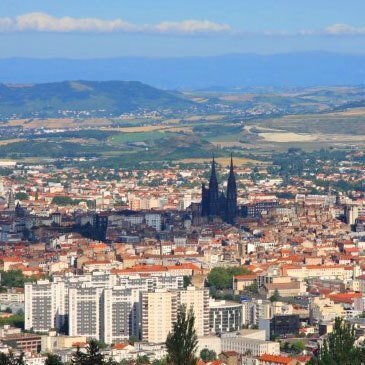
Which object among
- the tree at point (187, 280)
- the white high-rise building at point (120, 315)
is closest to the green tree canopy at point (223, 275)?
the tree at point (187, 280)

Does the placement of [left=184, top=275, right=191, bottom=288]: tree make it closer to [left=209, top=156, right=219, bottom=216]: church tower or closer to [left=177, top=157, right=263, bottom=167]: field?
[left=209, top=156, right=219, bottom=216]: church tower

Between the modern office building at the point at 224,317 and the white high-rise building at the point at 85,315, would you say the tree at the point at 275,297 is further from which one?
the white high-rise building at the point at 85,315

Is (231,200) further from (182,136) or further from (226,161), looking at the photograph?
(182,136)

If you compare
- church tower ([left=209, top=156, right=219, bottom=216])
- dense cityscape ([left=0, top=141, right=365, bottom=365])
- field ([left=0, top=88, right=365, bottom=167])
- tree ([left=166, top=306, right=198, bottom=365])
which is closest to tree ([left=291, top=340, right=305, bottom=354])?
dense cityscape ([left=0, top=141, right=365, bottom=365])

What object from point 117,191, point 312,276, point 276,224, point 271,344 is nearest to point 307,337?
point 271,344

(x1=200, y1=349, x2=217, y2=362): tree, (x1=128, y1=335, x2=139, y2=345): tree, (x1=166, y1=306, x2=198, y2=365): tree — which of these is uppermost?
(x1=166, y1=306, x2=198, y2=365): tree

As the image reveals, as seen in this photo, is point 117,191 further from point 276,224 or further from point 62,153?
point 62,153

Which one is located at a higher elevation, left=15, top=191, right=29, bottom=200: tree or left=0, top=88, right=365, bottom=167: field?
left=15, top=191, right=29, bottom=200: tree
